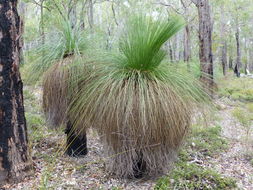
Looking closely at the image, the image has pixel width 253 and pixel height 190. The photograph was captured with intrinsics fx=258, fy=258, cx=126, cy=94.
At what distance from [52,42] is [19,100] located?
763mm

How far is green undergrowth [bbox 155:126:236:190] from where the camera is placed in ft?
8.09

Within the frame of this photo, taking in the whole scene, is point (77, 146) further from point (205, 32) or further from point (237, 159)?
point (205, 32)

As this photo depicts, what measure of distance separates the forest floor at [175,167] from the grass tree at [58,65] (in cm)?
23

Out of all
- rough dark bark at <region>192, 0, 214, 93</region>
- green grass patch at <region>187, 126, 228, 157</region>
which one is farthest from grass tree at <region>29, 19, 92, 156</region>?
rough dark bark at <region>192, 0, 214, 93</region>

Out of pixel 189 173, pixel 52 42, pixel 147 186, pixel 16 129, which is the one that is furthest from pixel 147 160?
pixel 52 42

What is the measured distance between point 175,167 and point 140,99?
1.13 meters

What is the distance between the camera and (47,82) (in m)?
2.67

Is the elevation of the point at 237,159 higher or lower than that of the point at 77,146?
lower

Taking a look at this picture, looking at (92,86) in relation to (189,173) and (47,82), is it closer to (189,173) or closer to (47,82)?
(47,82)

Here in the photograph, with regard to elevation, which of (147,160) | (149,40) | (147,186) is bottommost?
(147,186)

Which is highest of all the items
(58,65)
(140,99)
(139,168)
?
(58,65)

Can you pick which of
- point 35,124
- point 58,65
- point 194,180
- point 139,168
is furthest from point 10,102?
point 194,180

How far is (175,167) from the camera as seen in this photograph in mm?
2824

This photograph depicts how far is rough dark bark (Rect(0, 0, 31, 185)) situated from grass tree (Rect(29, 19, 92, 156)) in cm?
39
